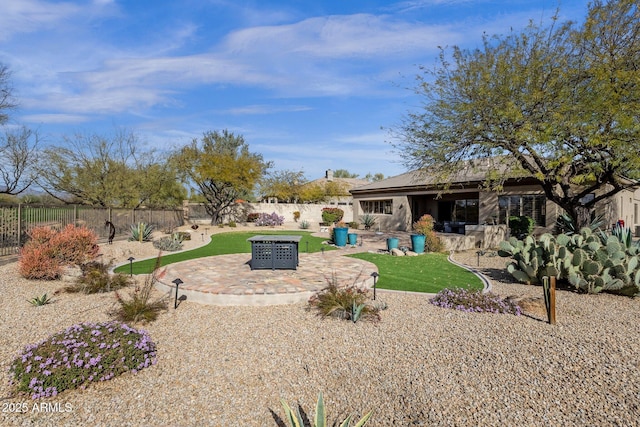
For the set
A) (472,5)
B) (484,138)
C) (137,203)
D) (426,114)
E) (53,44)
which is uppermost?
(472,5)

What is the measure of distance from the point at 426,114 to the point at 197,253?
10.6 m

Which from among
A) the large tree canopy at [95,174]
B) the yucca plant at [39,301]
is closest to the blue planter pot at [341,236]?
the yucca plant at [39,301]

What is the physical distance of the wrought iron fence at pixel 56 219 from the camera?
37.3ft

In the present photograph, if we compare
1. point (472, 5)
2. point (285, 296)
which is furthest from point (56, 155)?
point (472, 5)

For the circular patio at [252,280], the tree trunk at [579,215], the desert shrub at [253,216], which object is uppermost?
the tree trunk at [579,215]

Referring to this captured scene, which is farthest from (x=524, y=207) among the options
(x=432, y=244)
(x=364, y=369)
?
(x=364, y=369)

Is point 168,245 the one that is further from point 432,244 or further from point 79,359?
point 432,244

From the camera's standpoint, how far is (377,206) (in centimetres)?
2570

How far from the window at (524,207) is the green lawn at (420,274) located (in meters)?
7.29

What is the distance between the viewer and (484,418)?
2941 millimetres

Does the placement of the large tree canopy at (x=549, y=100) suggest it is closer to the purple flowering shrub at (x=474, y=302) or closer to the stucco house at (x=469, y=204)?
the stucco house at (x=469, y=204)

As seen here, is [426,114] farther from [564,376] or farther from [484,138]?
[564,376]

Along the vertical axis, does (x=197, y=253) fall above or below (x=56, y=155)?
below

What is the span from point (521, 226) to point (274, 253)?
13.7 metres
